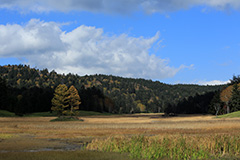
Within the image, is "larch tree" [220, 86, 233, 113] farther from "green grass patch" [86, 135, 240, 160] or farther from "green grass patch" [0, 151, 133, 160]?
"green grass patch" [0, 151, 133, 160]

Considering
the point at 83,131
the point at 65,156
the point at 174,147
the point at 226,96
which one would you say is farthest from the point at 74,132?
the point at 226,96

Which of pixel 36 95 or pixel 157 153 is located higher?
pixel 36 95

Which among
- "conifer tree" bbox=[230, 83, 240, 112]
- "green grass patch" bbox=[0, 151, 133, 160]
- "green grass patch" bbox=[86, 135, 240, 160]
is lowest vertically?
"green grass patch" bbox=[0, 151, 133, 160]

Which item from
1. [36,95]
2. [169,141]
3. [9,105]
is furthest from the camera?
[36,95]

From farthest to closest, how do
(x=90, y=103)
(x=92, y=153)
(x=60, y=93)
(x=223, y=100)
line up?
(x=90, y=103) → (x=223, y=100) → (x=60, y=93) → (x=92, y=153)

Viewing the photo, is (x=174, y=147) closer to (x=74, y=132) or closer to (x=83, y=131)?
Result: (x=74, y=132)

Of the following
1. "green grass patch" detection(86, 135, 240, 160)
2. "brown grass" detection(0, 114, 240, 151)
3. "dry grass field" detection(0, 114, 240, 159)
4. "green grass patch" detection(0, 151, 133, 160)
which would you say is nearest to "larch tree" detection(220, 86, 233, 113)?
"brown grass" detection(0, 114, 240, 151)

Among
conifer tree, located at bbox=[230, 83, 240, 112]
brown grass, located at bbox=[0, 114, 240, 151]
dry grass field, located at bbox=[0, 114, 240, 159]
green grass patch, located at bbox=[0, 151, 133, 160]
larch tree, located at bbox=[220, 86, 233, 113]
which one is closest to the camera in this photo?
green grass patch, located at bbox=[0, 151, 133, 160]

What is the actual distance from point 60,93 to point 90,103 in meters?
96.7

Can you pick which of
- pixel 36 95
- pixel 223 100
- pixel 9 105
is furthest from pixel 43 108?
pixel 223 100

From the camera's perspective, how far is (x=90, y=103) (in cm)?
18562

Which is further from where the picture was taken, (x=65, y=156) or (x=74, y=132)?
(x=74, y=132)

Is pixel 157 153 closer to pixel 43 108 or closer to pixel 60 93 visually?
pixel 60 93

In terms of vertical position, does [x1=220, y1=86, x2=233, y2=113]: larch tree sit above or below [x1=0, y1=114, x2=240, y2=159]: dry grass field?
above
